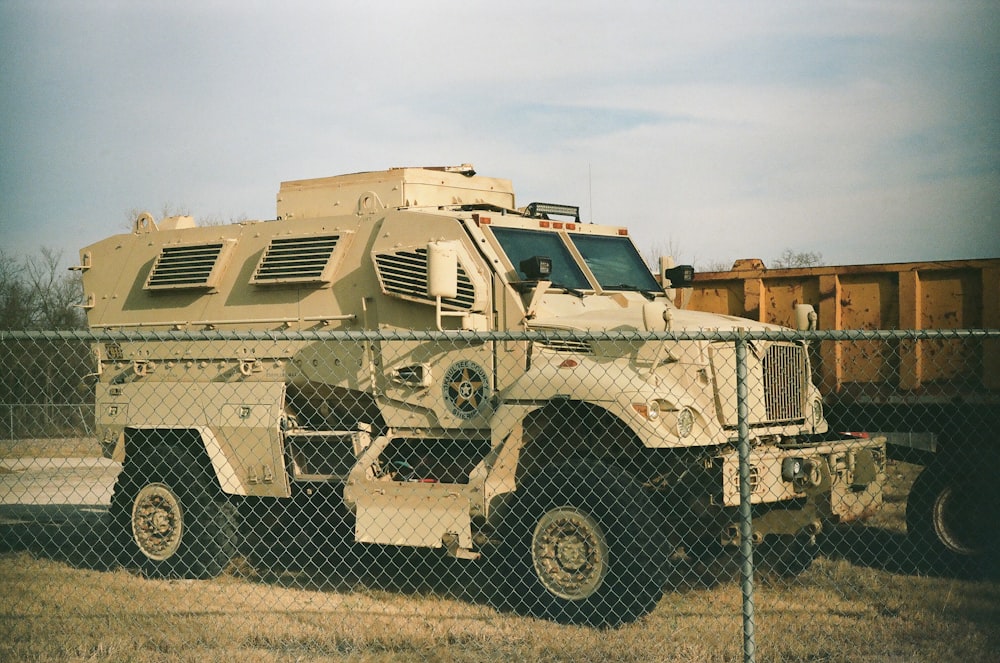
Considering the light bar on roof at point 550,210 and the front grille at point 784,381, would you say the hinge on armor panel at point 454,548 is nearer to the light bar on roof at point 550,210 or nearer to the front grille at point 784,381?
the front grille at point 784,381

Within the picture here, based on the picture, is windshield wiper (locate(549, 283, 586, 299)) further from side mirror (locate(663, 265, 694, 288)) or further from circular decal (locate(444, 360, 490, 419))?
side mirror (locate(663, 265, 694, 288))

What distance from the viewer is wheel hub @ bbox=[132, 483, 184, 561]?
872cm

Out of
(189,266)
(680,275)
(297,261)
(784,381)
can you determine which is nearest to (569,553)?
(784,381)

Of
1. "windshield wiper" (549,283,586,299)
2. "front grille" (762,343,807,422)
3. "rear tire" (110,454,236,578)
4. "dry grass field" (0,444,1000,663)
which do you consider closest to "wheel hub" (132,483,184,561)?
"rear tire" (110,454,236,578)

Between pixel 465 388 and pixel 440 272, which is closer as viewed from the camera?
pixel 440 272

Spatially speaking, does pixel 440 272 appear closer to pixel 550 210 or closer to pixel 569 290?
pixel 569 290

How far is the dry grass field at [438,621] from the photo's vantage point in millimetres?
5996

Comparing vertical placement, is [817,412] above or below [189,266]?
below

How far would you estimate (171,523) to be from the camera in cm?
875

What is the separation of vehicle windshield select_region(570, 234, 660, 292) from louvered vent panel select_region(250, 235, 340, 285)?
1.98 metres

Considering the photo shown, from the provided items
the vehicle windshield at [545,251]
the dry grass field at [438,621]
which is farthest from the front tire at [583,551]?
the vehicle windshield at [545,251]

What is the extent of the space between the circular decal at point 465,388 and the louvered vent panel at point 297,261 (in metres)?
1.41

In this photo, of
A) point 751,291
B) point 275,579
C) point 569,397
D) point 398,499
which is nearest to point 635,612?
point 569,397

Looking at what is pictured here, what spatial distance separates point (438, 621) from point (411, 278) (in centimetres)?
255
